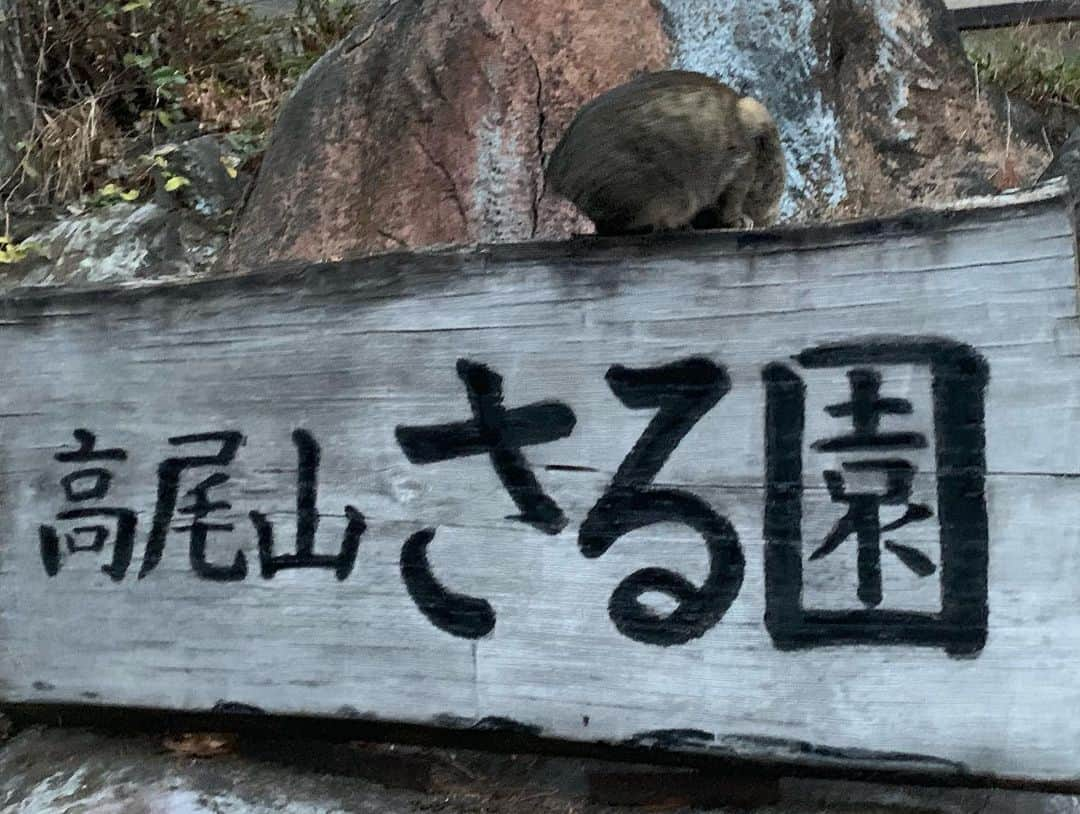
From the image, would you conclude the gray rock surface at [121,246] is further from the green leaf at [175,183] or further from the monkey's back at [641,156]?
the monkey's back at [641,156]

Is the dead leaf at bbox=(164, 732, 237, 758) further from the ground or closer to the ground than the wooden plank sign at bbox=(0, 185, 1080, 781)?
closer to the ground

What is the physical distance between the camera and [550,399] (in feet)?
4.52

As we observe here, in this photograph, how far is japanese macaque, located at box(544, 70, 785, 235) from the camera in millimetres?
1409

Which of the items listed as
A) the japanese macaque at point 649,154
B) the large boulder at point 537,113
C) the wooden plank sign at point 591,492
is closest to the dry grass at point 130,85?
the large boulder at point 537,113

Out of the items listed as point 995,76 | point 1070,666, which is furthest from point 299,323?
point 995,76

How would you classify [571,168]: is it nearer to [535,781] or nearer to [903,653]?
[903,653]

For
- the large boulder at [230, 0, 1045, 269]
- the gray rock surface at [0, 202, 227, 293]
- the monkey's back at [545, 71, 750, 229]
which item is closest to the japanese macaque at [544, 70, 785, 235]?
the monkey's back at [545, 71, 750, 229]

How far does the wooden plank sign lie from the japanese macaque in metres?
0.10

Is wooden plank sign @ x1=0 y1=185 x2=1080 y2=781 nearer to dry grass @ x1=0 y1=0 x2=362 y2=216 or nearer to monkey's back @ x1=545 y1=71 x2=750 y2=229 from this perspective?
monkey's back @ x1=545 y1=71 x2=750 y2=229

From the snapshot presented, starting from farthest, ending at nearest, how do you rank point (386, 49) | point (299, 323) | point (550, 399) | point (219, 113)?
point (219, 113) < point (386, 49) < point (299, 323) < point (550, 399)

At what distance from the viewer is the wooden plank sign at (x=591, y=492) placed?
1.22m

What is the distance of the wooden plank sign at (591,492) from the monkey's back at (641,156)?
104mm

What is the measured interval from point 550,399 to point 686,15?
5.73 ft

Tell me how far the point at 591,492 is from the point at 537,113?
1.51m
